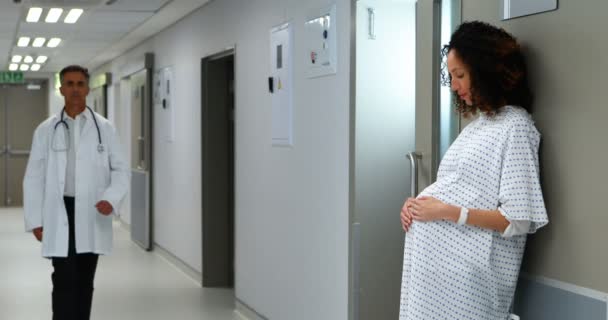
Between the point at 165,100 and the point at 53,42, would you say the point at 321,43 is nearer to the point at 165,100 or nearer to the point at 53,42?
the point at 165,100

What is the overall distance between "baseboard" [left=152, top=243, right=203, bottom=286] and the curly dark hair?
5791 mm

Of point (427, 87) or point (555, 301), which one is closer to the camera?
point (555, 301)

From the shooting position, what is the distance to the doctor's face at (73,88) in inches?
184

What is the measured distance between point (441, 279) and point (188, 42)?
6315 millimetres

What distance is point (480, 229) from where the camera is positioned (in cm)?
256

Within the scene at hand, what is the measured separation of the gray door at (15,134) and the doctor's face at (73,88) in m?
14.1

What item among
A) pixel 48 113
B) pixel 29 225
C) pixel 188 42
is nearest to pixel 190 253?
pixel 188 42

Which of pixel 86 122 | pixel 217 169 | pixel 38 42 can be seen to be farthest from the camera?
pixel 38 42

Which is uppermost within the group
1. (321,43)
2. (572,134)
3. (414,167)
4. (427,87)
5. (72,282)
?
(321,43)

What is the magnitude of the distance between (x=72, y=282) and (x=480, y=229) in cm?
273

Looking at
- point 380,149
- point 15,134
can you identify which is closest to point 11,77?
point 15,134

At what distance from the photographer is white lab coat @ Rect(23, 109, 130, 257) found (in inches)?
180

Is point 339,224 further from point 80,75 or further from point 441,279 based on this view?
point 441,279

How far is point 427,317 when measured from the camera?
2.64 meters
